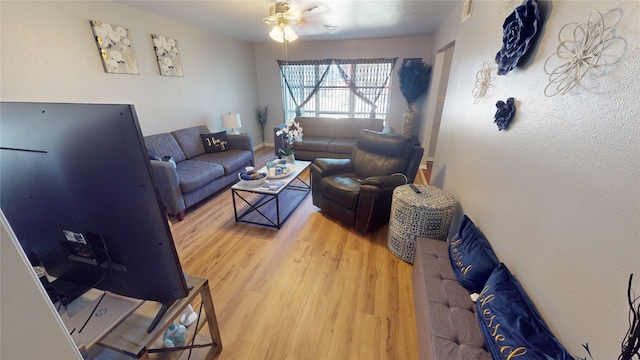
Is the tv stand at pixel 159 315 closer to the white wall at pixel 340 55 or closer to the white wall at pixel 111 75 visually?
the white wall at pixel 111 75

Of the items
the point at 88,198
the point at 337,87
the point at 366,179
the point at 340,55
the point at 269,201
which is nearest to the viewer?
the point at 88,198

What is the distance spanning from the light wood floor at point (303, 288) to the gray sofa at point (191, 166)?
0.97 feet

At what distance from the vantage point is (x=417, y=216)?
1829 millimetres

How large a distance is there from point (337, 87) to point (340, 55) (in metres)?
0.62

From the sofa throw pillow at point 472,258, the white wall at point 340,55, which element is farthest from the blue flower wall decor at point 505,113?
the white wall at point 340,55

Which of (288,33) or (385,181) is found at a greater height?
(288,33)

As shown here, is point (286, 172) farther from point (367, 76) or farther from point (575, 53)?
point (367, 76)

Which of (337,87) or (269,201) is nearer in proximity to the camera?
(269,201)

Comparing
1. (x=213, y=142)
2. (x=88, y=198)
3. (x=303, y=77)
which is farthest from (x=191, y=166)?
(x=303, y=77)

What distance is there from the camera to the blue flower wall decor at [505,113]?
1240 millimetres

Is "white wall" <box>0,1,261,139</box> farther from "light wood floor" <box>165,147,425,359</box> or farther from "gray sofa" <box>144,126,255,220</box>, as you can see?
"light wood floor" <box>165,147,425,359</box>

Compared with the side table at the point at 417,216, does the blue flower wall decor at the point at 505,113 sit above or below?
above

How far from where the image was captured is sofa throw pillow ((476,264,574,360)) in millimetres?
823

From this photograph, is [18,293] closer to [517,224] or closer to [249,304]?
[249,304]
